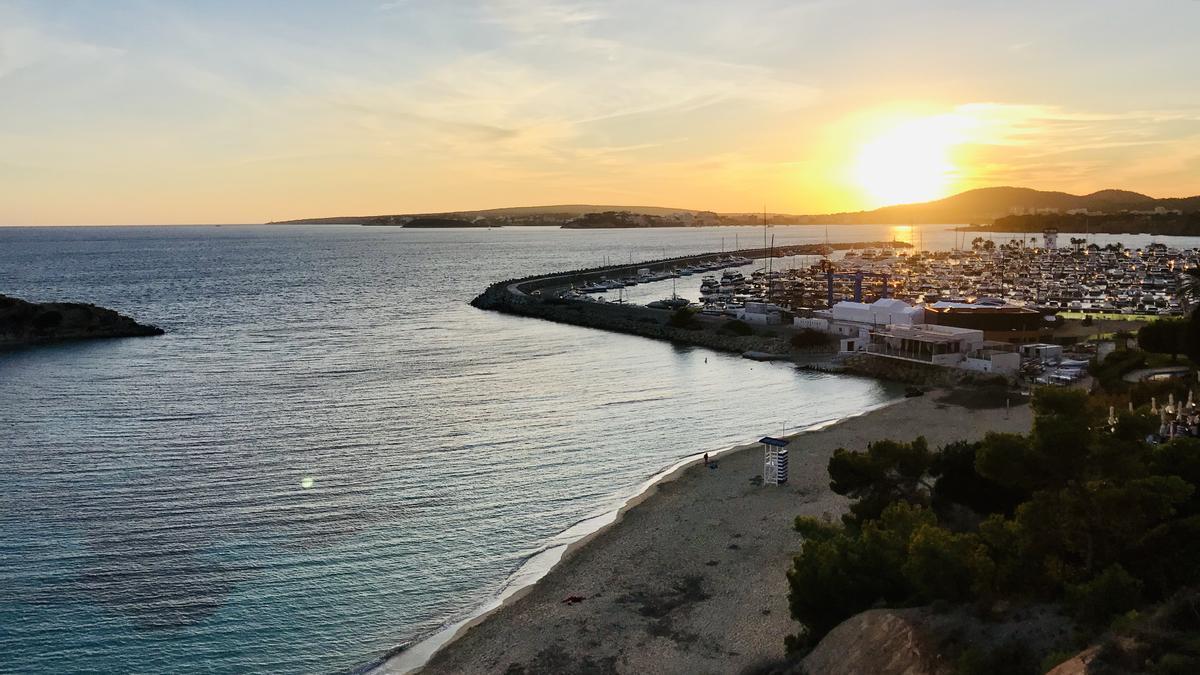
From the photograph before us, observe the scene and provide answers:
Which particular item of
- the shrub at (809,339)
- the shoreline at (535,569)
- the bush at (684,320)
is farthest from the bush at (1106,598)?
the bush at (684,320)

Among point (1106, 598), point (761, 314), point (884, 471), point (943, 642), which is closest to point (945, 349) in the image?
point (761, 314)

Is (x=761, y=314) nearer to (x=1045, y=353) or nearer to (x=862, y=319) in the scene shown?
(x=862, y=319)

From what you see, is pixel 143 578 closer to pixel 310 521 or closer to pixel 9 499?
pixel 310 521

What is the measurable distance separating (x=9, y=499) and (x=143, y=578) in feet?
29.3

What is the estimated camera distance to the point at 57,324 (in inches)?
2274

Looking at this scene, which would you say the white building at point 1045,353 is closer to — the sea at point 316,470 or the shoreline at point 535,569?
the sea at point 316,470

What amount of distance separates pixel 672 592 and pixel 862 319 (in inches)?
1417

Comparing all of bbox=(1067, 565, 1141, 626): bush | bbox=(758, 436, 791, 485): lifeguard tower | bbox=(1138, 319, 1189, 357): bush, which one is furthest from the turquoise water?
bbox=(1067, 565, 1141, 626): bush

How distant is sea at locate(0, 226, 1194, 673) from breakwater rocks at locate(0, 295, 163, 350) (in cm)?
335

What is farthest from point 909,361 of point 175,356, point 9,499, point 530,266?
point 530,266

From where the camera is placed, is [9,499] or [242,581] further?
[9,499]

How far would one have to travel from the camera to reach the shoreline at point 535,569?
48.1ft

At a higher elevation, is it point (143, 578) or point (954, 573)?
point (954, 573)

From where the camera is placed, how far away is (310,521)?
21.4m
